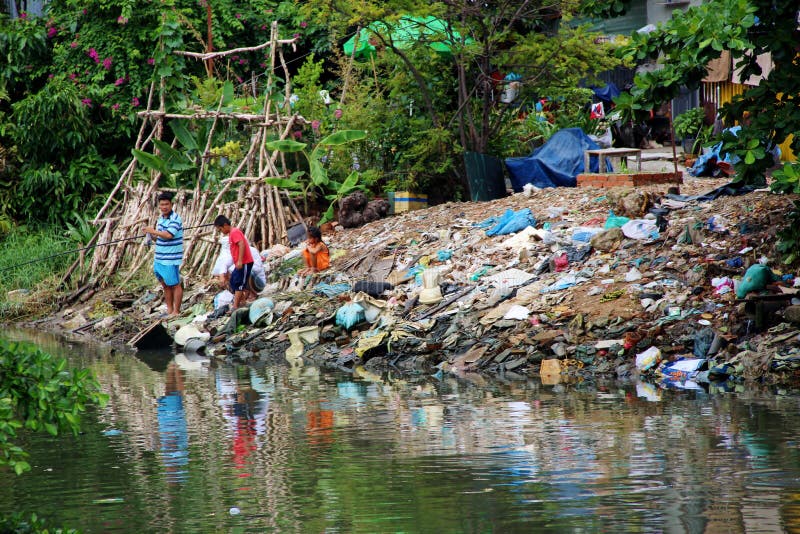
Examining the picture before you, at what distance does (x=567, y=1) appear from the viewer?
18109mm

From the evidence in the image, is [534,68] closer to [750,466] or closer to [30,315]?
[30,315]

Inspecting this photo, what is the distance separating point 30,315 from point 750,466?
47.4ft

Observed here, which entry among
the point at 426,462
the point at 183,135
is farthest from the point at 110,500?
the point at 183,135

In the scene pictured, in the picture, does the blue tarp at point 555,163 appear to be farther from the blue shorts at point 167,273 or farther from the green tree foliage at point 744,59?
the green tree foliage at point 744,59

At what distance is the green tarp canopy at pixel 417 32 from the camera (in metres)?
18.3

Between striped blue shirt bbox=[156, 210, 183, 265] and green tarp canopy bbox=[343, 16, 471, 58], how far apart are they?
4.79 meters

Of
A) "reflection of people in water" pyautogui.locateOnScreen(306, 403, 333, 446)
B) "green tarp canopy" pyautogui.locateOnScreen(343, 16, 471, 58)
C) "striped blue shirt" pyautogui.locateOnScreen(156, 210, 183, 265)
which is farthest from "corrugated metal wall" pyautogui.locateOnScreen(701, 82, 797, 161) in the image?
"reflection of people in water" pyautogui.locateOnScreen(306, 403, 333, 446)

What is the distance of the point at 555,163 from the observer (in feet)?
64.7

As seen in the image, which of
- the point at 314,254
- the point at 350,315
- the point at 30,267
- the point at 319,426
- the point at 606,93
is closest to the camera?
the point at 319,426

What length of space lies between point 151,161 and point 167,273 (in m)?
3.23

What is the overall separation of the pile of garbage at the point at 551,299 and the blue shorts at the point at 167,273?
59 centimetres

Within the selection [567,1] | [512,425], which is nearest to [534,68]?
[567,1]

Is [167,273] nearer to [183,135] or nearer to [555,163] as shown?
[183,135]

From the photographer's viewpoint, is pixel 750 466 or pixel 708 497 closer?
pixel 708 497
